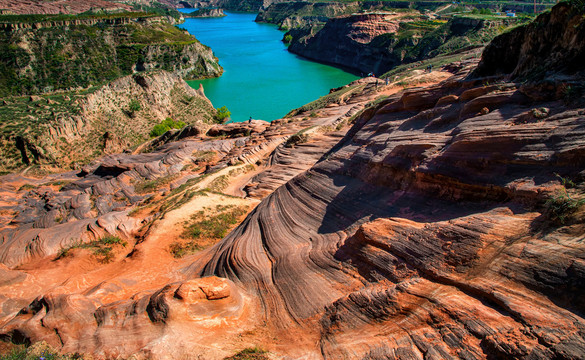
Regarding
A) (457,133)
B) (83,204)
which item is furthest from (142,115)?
(457,133)

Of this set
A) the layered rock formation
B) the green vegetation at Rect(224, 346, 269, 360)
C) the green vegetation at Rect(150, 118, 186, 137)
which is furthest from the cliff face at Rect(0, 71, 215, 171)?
the green vegetation at Rect(224, 346, 269, 360)

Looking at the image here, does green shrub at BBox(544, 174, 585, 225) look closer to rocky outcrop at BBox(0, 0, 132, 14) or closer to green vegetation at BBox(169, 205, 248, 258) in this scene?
green vegetation at BBox(169, 205, 248, 258)

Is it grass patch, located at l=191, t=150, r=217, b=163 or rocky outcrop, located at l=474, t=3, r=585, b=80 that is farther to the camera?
grass patch, located at l=191, t=150, r=217, b=163

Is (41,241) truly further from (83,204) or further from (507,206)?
(507,206)

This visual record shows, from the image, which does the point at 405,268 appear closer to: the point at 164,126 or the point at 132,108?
the point at 164,126

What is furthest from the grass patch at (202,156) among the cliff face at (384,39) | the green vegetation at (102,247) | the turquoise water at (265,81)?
the cliff face at (384,39)

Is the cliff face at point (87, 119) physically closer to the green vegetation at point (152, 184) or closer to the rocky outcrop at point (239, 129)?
the rocky outcrop at point (239, 129)
